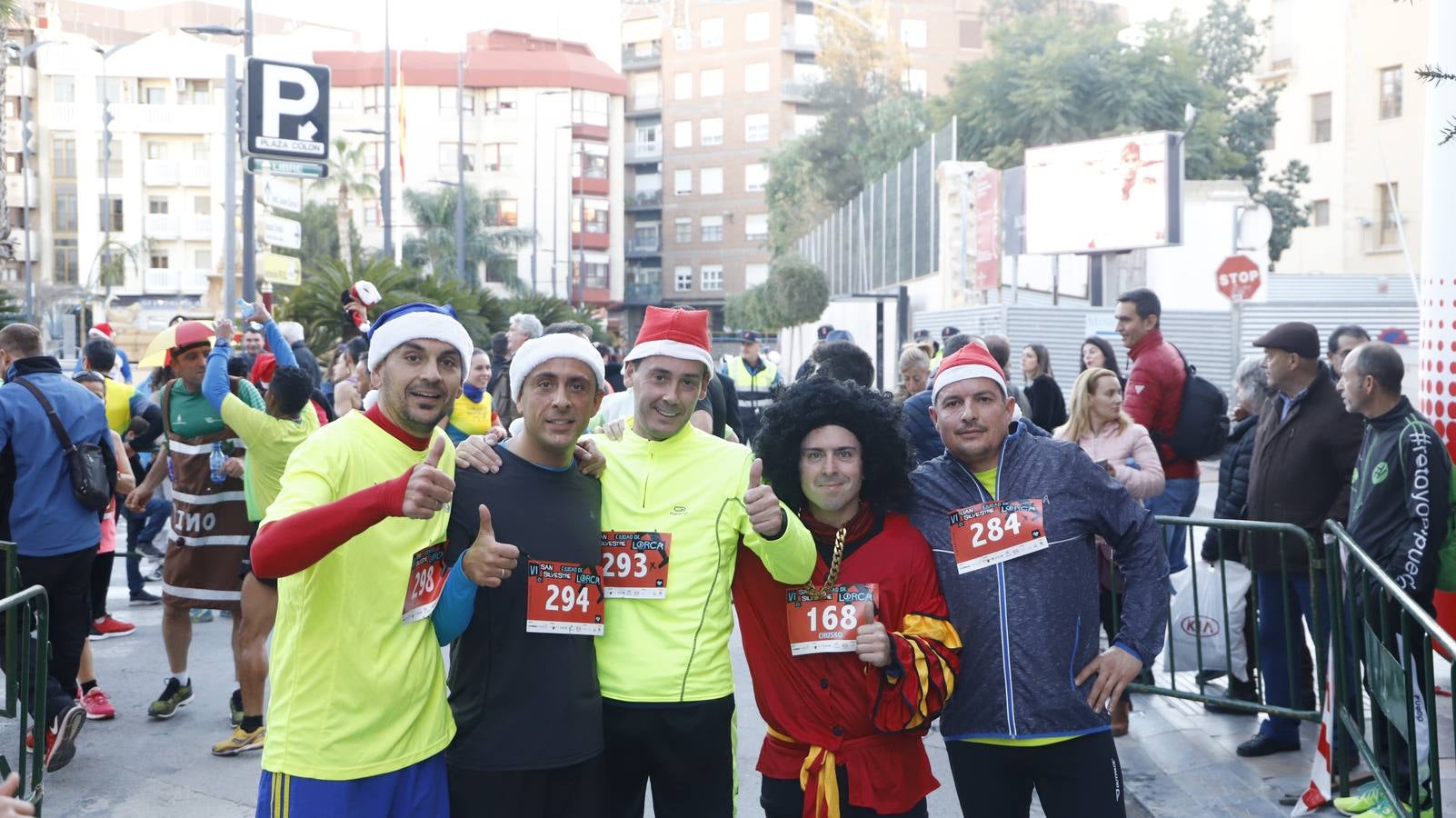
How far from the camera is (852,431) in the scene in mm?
3707

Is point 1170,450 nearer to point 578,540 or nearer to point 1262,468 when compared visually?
point 1262,468

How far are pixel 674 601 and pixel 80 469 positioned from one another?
428 cm

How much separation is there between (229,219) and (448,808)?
1750 centimetres

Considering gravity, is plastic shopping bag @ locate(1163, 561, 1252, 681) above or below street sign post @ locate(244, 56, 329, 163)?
below

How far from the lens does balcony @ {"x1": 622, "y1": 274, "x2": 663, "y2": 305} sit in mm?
81375

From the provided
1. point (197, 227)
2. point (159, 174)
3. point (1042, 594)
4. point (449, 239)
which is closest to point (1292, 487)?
point (1042, 594)

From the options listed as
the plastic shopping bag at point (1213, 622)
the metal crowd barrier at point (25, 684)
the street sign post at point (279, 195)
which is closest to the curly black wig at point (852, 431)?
the metal crowd barrier at point (25, 684)

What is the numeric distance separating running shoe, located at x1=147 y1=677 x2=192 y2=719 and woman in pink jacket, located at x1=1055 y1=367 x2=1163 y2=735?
481 cm

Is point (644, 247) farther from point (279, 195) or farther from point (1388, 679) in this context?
point (1388, 679)

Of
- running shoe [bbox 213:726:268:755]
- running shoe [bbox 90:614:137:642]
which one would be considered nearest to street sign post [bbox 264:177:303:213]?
running shoe [bbox 90:614:137:642]

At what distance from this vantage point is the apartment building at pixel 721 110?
78.2 meters

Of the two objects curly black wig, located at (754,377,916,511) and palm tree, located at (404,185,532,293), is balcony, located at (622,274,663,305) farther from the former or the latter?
curly black wig, located at (754,377,916,511)

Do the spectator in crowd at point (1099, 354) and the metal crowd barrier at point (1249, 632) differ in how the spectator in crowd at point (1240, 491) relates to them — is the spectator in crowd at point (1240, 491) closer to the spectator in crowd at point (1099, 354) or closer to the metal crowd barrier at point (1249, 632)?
the metal crowd barrier at point (1249, 632)

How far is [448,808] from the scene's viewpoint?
3.47 metres
